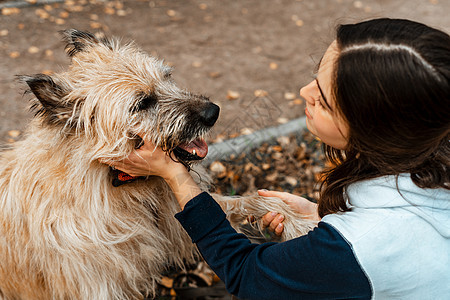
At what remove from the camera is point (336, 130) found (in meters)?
1.71

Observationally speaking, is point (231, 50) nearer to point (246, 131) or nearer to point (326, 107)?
point (246, 131)

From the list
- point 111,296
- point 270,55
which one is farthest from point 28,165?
point 270,55

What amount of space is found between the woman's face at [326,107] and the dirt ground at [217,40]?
267 cm

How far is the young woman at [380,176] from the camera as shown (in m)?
1.46

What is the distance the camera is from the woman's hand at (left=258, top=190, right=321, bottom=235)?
2.47 metres

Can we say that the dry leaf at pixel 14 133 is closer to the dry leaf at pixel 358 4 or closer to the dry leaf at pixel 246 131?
the dry leaf at pixel 246 131

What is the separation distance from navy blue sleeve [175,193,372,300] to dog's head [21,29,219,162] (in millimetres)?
439

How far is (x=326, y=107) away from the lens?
168cm

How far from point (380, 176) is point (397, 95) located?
1.27 feet

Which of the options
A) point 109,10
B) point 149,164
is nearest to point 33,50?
point 109,10

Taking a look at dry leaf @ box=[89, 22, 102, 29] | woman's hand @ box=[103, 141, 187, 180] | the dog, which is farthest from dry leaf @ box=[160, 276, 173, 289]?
dry leaf @ box=[89, 22, 102, 29]

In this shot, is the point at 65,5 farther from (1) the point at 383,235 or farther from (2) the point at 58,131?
(1) the point at 383,235

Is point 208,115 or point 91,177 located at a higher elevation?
point 208,115

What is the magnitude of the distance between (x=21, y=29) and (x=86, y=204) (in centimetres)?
521
